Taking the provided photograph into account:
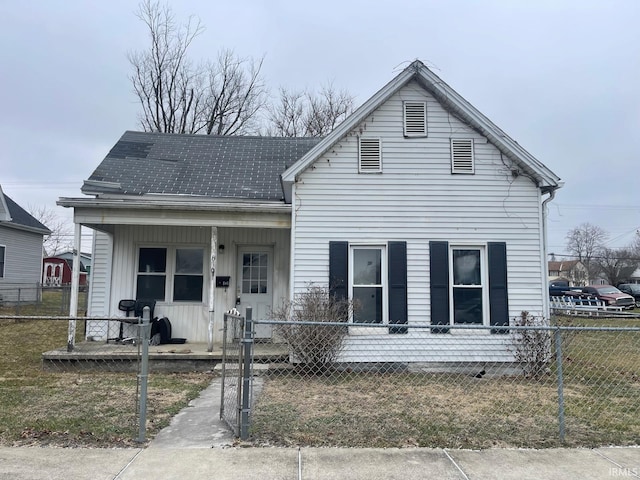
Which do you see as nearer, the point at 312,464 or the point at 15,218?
the point at 312,464

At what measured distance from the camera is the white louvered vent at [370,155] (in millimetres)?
9109

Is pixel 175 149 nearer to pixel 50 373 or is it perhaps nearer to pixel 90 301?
pixel 90 301

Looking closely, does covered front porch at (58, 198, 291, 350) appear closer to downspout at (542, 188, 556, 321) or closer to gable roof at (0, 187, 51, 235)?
downspout at (542, 188, 556, 321)

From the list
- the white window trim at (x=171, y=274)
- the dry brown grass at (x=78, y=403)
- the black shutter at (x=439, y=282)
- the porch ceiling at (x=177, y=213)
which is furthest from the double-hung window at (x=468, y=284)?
the white window trim at (x=171, y=274)

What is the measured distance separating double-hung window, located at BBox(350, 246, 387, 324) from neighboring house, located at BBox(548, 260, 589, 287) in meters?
57.8

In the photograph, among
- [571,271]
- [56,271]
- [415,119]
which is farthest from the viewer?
[571,271]

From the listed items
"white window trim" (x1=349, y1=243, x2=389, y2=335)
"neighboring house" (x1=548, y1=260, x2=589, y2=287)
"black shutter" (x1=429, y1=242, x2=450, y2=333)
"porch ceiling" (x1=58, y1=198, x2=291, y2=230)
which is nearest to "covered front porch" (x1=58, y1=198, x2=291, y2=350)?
"porch ceiling" (x1=58, y1=198, x2=291, y2=230)

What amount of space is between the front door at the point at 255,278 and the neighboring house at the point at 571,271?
189 ft

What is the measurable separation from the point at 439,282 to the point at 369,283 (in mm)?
1343

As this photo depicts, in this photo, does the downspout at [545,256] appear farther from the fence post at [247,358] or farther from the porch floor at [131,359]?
the fence post at [247,358]

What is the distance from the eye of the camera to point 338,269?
8.73 meters

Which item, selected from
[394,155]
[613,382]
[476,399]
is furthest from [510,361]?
[394,155]

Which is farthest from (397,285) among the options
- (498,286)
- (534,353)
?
(534,353)

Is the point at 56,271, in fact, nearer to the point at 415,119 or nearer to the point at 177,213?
the point at 177,213
